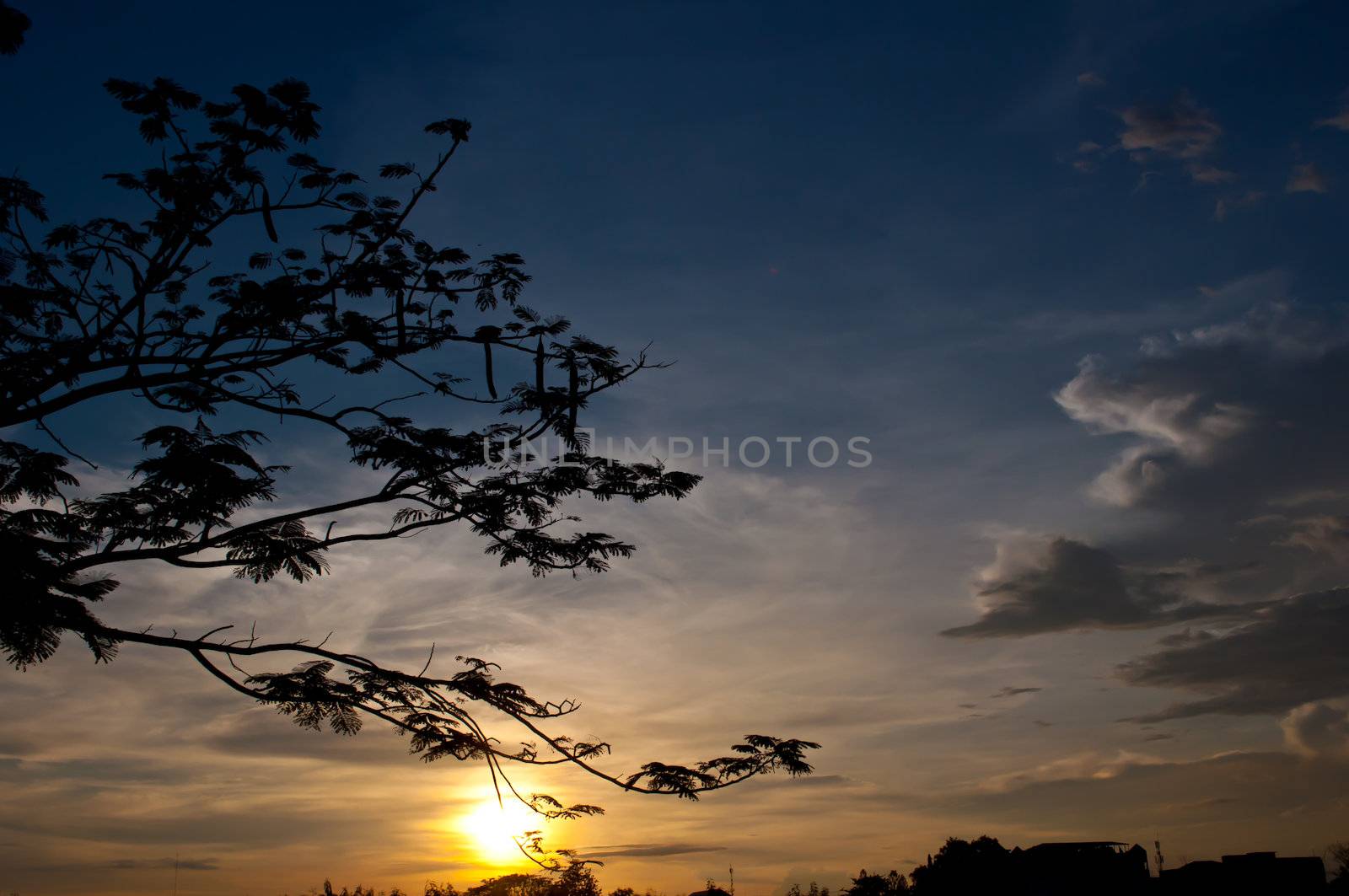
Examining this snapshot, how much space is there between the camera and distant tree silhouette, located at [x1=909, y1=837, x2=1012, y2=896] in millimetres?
57531

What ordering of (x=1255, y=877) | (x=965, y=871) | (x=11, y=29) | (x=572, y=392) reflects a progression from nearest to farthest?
1. (x=11, y=29)
2. (x=572, y=392)
3. (x=1255, y=877)
4. (x=965, y=871)

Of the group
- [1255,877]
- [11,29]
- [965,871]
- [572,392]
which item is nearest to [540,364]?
[572,392]

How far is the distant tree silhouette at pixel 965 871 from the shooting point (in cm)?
5753

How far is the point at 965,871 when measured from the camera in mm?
59594

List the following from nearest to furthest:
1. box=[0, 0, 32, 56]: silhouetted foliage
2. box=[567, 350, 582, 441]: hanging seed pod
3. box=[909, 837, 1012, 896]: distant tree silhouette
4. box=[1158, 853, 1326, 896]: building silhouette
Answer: box=[0, 0, 32, 56]: silhouetted foliage → box=[567, 350, 582, 441]: hanging seed pod → box=[1158, 853, 1326, 896]: building silhouette → box=[909, 837, 1012, 896]: distant tree silhouette

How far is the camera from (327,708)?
1266cm

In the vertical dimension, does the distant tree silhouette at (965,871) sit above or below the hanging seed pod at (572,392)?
below

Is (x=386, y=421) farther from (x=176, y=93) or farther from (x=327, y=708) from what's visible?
(x=176, y=93)

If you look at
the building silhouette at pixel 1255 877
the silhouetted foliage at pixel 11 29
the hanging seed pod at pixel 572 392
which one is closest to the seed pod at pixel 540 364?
the hanging seed pod at pixel 572 392

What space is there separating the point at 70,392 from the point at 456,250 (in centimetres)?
502

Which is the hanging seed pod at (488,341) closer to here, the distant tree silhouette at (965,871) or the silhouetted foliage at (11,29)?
the silhouetted foliage at (11,29)

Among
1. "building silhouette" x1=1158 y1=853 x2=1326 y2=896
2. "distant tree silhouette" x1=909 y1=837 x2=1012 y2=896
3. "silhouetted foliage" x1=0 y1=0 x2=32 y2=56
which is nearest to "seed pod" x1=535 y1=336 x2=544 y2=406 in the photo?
"silhouetted foliage" x1=0 y1=0 x2=32 y2=56

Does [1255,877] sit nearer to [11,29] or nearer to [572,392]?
[572,392]

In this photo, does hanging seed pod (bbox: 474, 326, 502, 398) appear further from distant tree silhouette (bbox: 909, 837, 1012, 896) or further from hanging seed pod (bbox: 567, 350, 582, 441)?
distant tree silhouette (bbox: 909, 837, 1012, 896)
